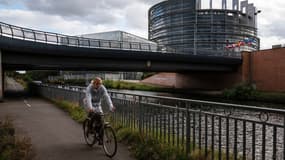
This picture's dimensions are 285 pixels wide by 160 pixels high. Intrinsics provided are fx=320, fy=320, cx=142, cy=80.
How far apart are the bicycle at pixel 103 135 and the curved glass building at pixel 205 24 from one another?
83833 mm

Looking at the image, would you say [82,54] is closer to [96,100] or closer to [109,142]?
[96,100]

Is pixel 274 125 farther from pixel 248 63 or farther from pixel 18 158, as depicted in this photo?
pixel 248 63

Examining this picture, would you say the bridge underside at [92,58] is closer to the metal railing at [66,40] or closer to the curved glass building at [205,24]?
the metal railing at [66,40]

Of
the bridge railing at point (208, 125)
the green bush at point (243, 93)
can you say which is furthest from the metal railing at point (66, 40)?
the bridge railing at point (208, 125)

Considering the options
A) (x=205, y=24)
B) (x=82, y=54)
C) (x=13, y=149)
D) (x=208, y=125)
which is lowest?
(x=13, y=149)

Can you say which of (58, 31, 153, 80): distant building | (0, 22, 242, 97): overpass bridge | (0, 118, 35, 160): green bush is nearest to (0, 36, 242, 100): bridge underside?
(0, 22, 242, 97): overpass bridge

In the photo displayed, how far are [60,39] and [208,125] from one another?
26.6 metres

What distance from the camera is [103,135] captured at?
696cm

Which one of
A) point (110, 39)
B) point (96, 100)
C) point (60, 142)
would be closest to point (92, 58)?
point (60, 142)

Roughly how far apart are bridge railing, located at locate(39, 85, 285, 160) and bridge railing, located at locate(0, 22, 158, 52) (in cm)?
2051

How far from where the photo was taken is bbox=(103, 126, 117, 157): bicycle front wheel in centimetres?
650

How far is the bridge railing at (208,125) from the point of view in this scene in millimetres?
4488

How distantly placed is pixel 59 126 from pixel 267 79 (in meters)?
35.5

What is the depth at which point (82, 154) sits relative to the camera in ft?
22.6
